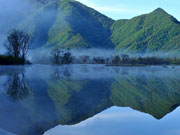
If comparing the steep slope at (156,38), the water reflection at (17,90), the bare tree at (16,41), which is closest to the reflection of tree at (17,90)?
the water reflection at (17,90)

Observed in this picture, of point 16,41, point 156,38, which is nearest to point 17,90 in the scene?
point 16,41

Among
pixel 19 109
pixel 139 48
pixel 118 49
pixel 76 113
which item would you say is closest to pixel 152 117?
pixel 76 113

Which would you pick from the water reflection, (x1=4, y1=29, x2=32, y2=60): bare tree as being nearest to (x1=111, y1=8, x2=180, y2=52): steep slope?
(x1=4, y1=29, x2=32, y2=60): bare tree

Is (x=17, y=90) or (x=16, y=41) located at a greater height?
(x=16, y=41)

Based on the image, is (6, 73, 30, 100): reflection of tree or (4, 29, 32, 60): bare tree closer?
(6, 73, 30, 100): reflection of tree

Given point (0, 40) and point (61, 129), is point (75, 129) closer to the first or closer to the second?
point (61, 129)

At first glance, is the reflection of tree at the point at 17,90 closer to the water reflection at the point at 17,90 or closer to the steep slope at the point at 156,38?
the water reflection at the point at 17,90

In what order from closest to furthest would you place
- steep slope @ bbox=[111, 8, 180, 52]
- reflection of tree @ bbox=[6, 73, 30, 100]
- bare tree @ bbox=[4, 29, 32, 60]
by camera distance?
reflection of tree @ bbox=[6, 73, 30, 100], bare tree @ bbox=[4, 29, 32, 60], steep slope @ bbox=[111, 8, 180, 52]

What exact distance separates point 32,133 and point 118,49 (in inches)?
7598

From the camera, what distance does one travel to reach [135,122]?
5.26m

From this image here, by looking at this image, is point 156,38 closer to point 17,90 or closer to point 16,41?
point 16,41

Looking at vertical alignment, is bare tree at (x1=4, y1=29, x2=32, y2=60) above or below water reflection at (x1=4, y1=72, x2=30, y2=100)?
above

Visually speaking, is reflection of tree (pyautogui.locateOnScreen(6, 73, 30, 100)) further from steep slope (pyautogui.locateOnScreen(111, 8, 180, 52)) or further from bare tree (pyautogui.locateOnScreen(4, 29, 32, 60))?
steep slope (pyautogui.locateOnScreen(111, 8, 180, 52))

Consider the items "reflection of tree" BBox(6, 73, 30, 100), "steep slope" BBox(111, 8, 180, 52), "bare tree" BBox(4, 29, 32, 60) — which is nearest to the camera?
"reflection of tree" BBox(6, 73, 30, 100)
